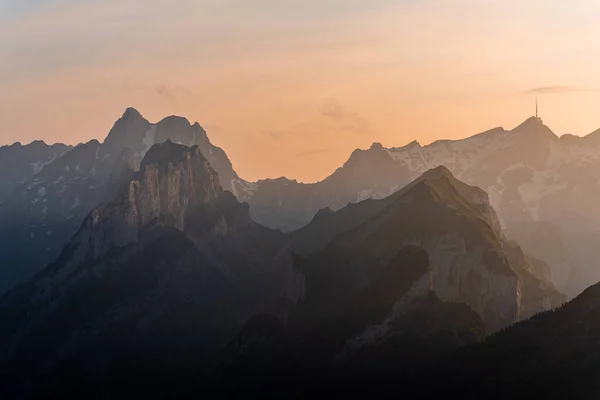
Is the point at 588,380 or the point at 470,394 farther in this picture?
the point at 470,394

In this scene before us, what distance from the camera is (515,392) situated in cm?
18838

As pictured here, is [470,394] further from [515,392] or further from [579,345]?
[579,345]

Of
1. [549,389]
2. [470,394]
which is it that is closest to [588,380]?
[549,389]

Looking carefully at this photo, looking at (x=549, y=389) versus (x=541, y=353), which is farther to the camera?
(x=541, y=353)

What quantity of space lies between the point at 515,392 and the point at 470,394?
38.5 feet

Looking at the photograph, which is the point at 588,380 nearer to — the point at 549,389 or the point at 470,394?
the point at 549,389

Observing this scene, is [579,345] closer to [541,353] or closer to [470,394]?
[541,353]

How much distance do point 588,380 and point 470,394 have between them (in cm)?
2584

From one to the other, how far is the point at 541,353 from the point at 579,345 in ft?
26.8

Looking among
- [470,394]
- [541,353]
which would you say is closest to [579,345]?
[541,353]

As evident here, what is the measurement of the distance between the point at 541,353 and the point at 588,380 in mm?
19173

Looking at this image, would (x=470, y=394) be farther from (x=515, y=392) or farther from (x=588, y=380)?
(x=588, y=380)

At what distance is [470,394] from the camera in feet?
648

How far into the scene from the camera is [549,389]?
18338 centimetres
